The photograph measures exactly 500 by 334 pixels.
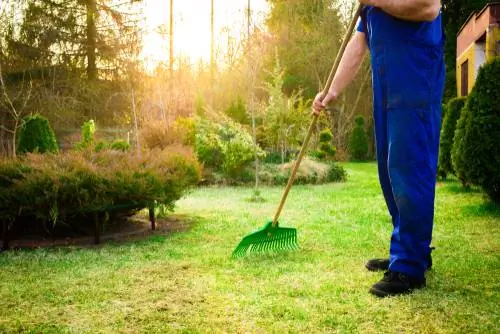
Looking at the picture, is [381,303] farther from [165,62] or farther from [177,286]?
[165,62]

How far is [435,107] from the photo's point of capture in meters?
3.15

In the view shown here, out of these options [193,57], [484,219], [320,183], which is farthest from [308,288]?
[193,57]

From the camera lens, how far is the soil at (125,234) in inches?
201

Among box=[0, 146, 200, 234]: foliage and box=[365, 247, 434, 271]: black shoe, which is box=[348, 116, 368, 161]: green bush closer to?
box=[0, 146, 200, 234]: foliage

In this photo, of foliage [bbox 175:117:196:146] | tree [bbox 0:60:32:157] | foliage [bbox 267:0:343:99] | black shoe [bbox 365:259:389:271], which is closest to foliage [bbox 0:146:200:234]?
black shoe [bbox 365:259:389:271]

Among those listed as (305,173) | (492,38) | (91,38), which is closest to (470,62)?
(492,38)

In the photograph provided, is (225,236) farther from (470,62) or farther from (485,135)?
(470,62)

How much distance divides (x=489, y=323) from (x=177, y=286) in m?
1.97

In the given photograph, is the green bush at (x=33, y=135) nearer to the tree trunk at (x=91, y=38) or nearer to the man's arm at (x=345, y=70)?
the man's arm at (x=345, y=70)

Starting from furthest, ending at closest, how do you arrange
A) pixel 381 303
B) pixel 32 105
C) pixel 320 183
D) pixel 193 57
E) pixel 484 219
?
pixel 193 57 < pixel 32 105 < pixel 320 183 < pixel 484 219 < pixel 381 303

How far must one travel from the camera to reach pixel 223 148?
11422mm

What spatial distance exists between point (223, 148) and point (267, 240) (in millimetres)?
7323

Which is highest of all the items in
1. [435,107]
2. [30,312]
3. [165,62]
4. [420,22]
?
[165,62]

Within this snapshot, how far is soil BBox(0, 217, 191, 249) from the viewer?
5.11 metres
